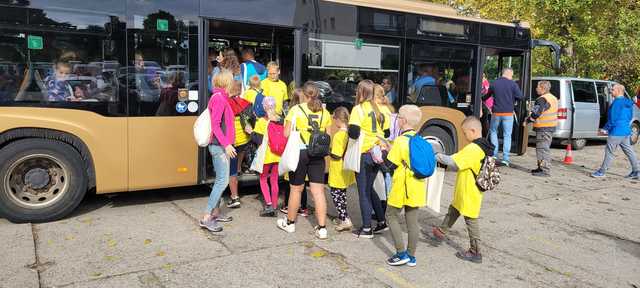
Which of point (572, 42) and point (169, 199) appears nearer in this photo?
point (169, 199)

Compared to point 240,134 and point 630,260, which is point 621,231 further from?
point 240,134

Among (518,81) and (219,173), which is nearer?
(219,173)

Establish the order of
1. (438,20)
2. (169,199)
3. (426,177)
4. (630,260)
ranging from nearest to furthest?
(426,177) → (630,260) → (169,199) → (438,20)

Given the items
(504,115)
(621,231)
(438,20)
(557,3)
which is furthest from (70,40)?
(557,3)

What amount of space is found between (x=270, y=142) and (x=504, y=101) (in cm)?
583

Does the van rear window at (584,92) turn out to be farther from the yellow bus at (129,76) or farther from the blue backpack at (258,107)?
the blue backpack at (258,107)

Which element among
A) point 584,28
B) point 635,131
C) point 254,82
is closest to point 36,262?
point 254,82

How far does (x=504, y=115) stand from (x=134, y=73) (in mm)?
6852

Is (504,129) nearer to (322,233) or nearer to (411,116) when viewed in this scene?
(322,233)

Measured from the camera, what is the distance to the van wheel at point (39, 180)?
18.0 feet

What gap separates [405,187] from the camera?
14.9 feet

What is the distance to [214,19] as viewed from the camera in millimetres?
6422

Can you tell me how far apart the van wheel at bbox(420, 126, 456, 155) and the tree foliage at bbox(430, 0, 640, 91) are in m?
8.71

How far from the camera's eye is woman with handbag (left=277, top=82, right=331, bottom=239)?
5.23 m
